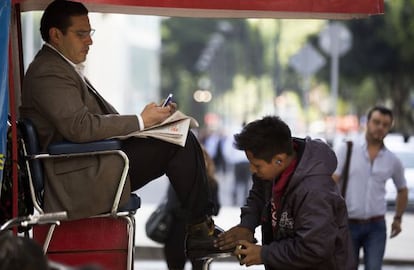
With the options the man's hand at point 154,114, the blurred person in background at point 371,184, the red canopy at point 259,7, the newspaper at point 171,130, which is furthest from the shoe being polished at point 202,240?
the blurred person in background at point 371,184

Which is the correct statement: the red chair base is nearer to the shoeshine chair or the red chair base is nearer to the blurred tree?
the shoeshine chair

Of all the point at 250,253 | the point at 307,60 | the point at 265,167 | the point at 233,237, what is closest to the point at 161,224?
the point at 233,237

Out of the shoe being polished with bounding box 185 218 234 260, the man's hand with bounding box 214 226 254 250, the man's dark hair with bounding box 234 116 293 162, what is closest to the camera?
the man's dark hair with bounding box 234 116 293 162

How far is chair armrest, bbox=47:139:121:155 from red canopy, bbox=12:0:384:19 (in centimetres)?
76

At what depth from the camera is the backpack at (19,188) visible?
5695 mm

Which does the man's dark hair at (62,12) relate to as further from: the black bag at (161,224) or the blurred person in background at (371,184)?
the black bag at (161,224)

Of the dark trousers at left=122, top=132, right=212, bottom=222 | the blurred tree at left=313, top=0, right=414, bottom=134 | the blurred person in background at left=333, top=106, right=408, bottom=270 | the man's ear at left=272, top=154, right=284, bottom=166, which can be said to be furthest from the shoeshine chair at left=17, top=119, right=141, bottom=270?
the blurred tree at left=313, top=0, right=414, bottom=134

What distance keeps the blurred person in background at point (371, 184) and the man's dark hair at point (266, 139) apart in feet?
13.6

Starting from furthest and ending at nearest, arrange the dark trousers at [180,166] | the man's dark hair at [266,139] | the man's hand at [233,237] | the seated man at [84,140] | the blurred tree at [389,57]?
the blurred tree at [389,57]
the dark trousers at [180,166]
the seated man at [84,140]
the man's hand at [233,237]
the man's dark hair at [266,139]

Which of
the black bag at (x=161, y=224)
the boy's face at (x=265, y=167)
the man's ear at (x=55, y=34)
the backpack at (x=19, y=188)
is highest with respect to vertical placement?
the man's ear at (x=55, y=34)

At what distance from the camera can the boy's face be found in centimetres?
500

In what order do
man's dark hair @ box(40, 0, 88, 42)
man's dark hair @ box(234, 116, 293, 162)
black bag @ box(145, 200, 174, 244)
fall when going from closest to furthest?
1. man's dark hair @ box(234, 116, 293, 162)
2. man's dark hair @ box(40, 0, 88, 42)
3. black bag @ box(145, 200, 174, 244)

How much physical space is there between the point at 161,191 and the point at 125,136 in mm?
25595

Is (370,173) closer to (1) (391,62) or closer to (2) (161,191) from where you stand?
(2) (161,191)
